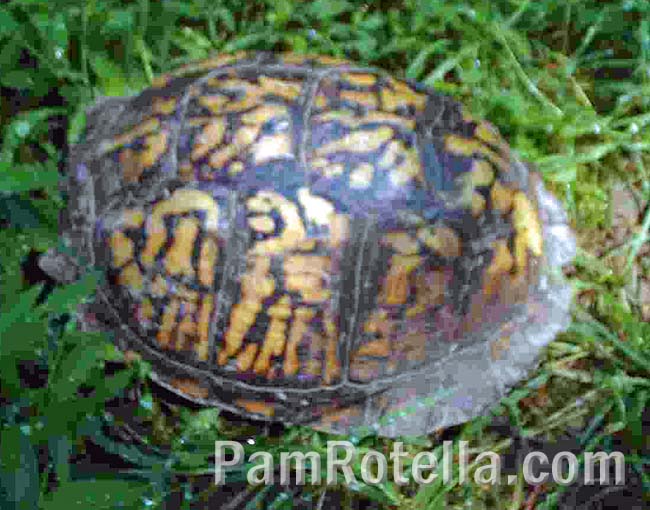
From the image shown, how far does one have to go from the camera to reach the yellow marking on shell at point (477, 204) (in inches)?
56.2

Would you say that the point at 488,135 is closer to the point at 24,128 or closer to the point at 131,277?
the point at 131,277

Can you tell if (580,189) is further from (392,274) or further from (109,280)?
(109,280)

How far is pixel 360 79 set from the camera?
1.45 meters

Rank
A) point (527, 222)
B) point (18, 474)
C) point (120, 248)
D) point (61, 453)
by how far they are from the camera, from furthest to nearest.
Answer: point (527, 222)
point (120, 248)
point (61, 453)
point (18, 474)

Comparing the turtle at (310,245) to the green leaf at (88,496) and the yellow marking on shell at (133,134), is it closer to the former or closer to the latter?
the yellow marking on shell at (133,134)

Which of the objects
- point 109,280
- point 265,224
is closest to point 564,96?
point 265,224

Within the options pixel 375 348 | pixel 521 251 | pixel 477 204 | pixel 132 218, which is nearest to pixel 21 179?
pixel 132 218

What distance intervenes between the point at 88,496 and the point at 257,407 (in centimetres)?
44

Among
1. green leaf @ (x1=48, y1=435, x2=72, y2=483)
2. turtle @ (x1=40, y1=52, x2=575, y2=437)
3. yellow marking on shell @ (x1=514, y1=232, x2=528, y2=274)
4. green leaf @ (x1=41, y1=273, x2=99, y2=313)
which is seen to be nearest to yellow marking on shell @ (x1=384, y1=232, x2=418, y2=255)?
turtle @ (x1=40, y1=52, x2=575, y2=437)

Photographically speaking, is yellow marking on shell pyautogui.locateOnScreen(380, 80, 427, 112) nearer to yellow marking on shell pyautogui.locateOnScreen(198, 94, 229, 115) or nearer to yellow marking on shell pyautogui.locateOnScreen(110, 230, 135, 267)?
yellow marking on shell pyautogui.locateOnScreen(198, 94, 229, 115)

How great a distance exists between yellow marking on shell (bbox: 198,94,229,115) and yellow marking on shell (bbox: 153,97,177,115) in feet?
0.17

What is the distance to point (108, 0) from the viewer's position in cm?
171

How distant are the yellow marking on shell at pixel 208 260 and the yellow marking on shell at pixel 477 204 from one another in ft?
1.39

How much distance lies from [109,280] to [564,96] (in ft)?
3.52
